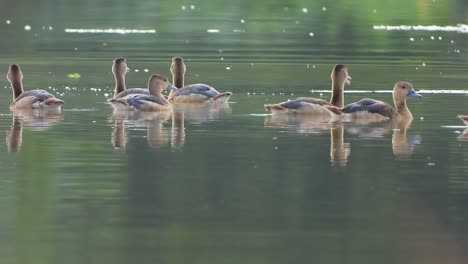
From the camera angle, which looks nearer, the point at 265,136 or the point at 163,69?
the point at 265,136

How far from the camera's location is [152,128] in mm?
20562

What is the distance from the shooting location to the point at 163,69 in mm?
31266

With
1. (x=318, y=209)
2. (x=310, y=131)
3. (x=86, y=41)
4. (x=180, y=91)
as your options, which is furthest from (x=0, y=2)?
(x=318, y=209)

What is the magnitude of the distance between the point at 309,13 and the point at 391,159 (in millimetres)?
39265

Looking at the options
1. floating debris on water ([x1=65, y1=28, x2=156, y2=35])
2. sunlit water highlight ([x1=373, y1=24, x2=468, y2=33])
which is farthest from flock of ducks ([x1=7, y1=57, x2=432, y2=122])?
sunlit water highlight ([x1=373, y1=24, x2=468, y2=33])

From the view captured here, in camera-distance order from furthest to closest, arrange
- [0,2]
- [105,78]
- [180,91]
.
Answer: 1. [0,2]
2. [105,78]
3. [180,91]

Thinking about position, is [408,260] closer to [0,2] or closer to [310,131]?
[310,131]

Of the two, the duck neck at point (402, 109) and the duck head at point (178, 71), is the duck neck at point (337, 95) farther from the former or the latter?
the duck head at point (178, 71)

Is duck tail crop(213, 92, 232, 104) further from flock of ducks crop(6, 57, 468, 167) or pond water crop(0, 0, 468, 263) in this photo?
pond water crop(0, 0, 468, 263)

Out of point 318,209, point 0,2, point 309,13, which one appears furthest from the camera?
point 0,2

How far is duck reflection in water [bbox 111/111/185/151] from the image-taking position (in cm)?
1844

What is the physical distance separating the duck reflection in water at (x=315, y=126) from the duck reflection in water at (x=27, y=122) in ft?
9.56

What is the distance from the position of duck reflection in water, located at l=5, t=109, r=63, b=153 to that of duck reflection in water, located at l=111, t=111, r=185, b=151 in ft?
2.81

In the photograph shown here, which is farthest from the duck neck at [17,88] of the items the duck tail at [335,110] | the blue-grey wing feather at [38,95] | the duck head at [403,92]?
the duck head at [403,92]
